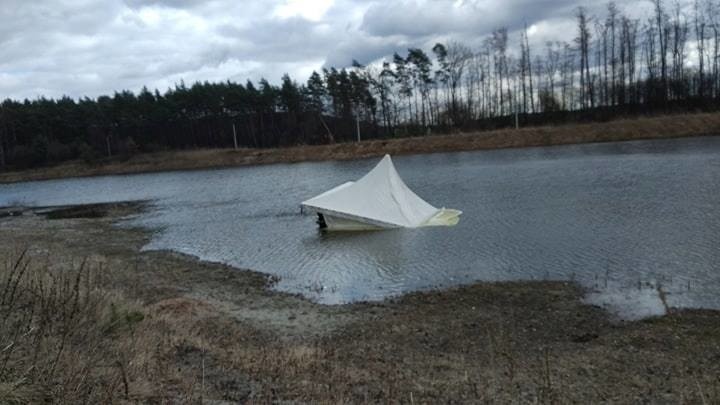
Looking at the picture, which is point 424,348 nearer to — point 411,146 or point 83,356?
point 83,356

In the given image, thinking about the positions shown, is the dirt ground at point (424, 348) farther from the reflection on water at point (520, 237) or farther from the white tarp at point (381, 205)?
the white tarp at point (381, 205)

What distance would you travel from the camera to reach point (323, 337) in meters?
9.81

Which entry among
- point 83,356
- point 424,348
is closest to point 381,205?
point 424,348

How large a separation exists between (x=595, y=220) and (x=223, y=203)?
81.7 feet

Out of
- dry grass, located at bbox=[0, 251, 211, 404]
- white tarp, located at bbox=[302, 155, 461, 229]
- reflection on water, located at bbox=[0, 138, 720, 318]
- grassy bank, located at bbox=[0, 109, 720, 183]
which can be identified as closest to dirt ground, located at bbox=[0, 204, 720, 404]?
dry grass, located at bbox=[0, 251, 211, 404]

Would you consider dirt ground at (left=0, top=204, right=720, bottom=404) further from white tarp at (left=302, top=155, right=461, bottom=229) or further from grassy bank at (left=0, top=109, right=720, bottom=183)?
grassy bank at (left=0, top=109, right=720, bottom=183)

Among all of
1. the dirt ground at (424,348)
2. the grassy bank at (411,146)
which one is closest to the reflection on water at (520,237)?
the dirt ground at (424,348)

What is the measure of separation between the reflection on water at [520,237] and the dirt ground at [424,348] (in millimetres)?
1169

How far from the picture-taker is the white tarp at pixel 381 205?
2197 centimetres

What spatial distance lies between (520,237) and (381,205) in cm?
651

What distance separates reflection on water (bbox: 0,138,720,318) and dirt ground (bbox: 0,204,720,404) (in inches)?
46.0

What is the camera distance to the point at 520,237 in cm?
1769

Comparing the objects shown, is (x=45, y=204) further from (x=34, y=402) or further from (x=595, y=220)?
(x=34, y=402)

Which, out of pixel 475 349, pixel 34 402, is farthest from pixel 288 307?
pixel 34 402
